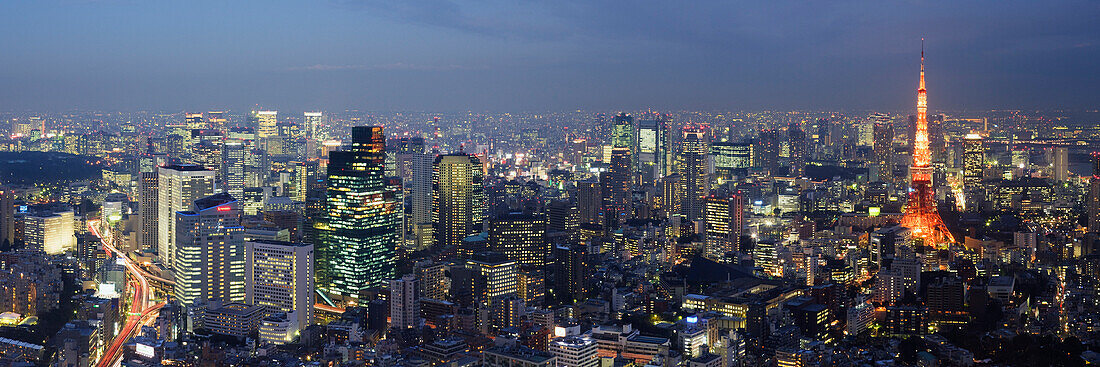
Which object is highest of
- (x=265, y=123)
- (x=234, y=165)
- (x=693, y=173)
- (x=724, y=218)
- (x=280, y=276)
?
(x=265, y=123)

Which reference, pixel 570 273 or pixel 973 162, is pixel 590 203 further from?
pixel 973 162

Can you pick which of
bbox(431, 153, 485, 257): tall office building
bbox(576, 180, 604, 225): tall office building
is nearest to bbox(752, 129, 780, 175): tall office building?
bbox(576, 180, 604, 225): tall office building

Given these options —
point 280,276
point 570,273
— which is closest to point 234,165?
point 280,276

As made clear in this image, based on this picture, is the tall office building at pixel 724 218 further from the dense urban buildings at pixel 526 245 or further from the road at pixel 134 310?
the road at pixel 134 310

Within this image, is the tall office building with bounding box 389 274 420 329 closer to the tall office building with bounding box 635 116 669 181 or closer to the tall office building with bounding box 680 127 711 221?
the tall office building with bounding box 680 127 711 221

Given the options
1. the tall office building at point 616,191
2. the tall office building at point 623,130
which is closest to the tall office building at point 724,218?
the tall office building at point 616,191

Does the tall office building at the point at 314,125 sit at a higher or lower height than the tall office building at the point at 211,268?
higher
